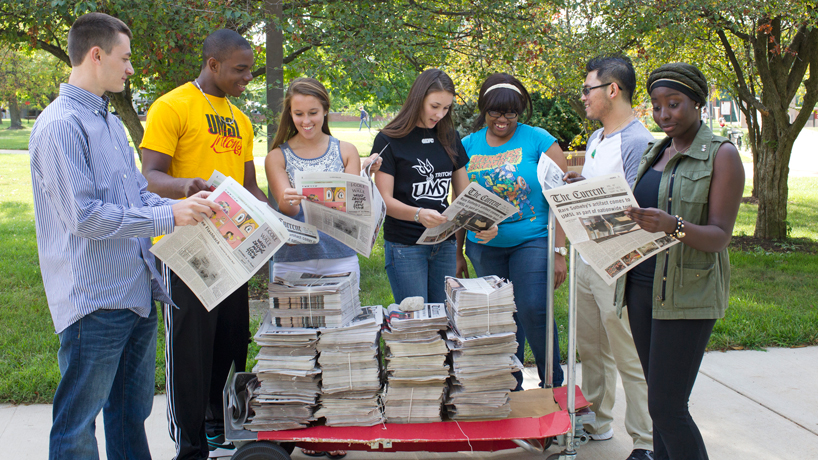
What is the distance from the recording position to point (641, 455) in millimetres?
3020

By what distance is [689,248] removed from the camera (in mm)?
2270

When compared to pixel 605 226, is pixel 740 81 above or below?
above

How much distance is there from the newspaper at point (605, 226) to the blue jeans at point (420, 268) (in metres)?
1.10

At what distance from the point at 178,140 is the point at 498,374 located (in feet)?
6.06

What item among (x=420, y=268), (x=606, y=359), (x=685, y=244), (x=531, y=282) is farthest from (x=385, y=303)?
(x=685, y=244)

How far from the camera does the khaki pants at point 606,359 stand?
3.07 metres

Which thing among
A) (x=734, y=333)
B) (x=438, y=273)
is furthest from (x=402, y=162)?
(x=734, y=333)

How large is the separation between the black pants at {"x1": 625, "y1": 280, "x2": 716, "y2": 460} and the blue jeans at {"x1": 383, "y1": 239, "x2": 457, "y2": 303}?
1311mm

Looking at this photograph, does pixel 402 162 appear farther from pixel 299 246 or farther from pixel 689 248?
pixel 689 248

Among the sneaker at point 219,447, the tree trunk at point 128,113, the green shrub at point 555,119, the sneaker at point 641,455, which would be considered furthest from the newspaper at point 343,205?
the green shrub at point 555,119

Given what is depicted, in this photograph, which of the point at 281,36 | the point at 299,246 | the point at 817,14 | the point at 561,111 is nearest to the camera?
the point at 299,246

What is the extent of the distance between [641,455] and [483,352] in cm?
102

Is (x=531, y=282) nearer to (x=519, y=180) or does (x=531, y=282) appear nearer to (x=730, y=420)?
(x=519, y=180)

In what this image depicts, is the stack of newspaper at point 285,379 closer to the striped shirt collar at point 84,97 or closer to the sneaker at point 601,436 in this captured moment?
the striped shirt collar at point 84,97
